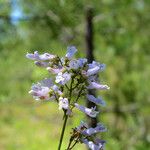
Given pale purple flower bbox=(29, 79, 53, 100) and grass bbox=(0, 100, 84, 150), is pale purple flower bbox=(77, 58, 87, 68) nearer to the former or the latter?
pale purple flower bbox=(29, 79, 53, 100)

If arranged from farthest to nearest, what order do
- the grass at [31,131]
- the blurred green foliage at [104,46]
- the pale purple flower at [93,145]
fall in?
the grass at [31,131]
the blurred green foliage at [104,46]
the pale purple flower at [93,145]

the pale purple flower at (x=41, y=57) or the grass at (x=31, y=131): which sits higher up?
the grass at (x=31, y=131)

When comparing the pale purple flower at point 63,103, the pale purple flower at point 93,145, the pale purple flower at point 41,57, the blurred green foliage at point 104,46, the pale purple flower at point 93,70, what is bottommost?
the pale purple flower at point 93,145

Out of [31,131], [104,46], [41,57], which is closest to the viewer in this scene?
[41,57]

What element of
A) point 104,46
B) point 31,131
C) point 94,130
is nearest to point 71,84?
point 94,130

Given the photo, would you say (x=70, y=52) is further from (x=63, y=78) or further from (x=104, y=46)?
(x=104, y=46)

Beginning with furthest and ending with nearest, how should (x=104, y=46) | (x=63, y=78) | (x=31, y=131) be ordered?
(x=31, y=131) < (x=104, y=46) < (x=63, y=78)

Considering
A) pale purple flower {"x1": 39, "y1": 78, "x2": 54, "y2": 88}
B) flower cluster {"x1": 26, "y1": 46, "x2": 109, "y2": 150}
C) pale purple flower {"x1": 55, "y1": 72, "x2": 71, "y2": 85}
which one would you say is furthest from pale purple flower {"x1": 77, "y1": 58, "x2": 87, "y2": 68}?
pale purple flower {"x1": 39, "y1": 78, "x2": 54, "y2": 88}

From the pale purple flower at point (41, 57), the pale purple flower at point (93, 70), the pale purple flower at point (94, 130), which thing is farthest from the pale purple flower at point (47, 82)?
the pale purple flower at point (94, 130)

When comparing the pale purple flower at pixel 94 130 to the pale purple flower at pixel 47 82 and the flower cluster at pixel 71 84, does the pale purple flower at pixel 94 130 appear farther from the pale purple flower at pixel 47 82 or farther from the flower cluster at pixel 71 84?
the pale purple flower at pixel 47 82
